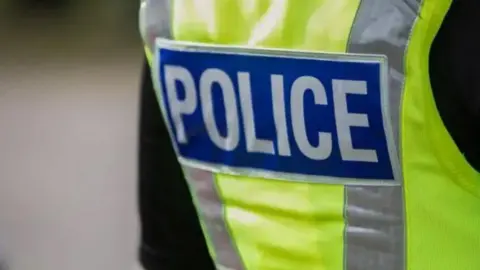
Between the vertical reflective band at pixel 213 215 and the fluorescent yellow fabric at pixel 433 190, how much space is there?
154 millimetres

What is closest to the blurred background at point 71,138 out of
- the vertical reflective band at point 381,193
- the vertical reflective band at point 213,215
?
the vertical reflective band at point 213,215

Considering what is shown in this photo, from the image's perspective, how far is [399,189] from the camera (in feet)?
2.18

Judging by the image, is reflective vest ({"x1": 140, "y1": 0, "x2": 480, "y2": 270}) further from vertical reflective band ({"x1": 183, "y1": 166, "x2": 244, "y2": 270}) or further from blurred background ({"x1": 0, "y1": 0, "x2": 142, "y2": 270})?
blurred background ({"x1": 0, "y1": 0, "x2": 142, "y2": 270})

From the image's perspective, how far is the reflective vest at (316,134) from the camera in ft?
2.11

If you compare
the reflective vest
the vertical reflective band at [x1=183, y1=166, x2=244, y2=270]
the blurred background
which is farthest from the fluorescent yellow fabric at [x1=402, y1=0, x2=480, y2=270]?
the blurred background

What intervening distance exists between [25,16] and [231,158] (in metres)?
0.52

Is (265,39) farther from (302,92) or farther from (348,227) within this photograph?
(348,227)

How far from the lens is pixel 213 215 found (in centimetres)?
75

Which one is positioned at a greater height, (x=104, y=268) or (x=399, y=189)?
(x=399, y=189)

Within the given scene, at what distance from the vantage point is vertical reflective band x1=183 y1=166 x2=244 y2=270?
0.74 meters

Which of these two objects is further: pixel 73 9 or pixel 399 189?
pixel 73 9

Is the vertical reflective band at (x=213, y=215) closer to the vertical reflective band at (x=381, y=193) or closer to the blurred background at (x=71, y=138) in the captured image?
the vertical reflective band at (x=381, y=193)

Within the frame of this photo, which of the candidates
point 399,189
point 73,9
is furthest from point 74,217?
point 399,189

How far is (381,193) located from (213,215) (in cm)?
15
